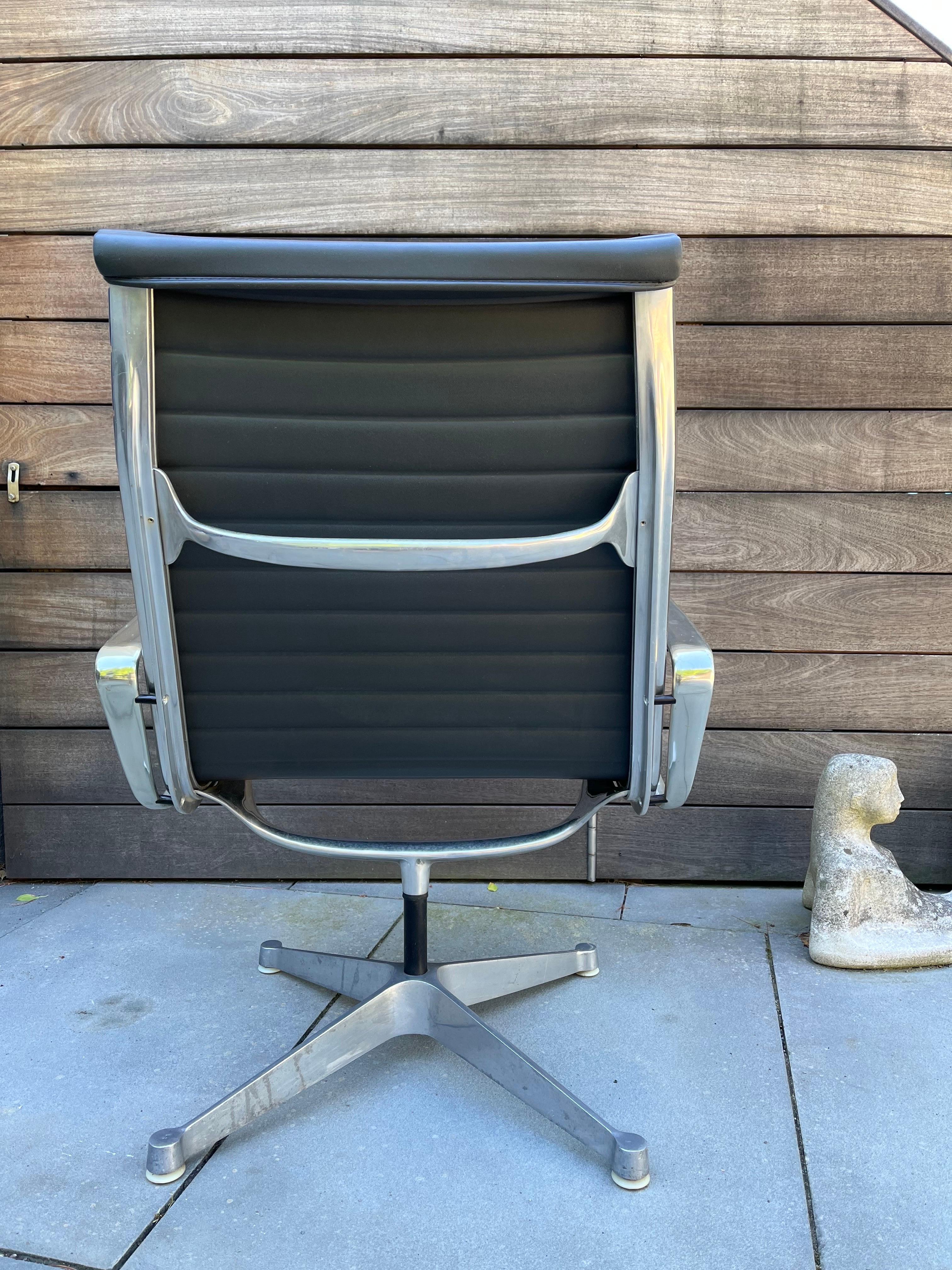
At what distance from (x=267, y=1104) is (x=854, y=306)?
1.77 m

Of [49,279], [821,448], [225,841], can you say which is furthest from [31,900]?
[821,448]

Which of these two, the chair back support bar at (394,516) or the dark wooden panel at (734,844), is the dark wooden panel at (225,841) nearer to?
the dark wooden panel at (734,844)

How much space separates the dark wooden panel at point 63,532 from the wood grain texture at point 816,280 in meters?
0.42

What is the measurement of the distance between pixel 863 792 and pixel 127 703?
1.33 metres

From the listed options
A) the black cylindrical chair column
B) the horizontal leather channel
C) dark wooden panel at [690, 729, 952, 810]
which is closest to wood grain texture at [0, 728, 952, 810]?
dark wooden panel at [690, 729, 952, 810]

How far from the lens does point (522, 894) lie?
2.09 m

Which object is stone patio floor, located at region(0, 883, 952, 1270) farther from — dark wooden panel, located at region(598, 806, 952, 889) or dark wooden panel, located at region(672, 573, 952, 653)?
dark wooden panel, located at region(672, 573, 952, 653)

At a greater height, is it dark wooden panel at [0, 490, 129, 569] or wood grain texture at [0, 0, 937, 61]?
wood grain texture at [0, 0, 937, 61]

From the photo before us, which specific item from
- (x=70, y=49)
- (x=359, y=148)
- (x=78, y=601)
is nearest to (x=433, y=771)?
(x=78, y=601)

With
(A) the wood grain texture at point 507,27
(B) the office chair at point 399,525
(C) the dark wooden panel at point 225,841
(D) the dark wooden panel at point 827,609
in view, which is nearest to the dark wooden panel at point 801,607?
(D) the dark wooden panel at point 827,609

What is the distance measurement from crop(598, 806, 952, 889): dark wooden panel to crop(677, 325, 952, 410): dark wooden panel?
87 cm

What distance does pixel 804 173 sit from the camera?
1.89m

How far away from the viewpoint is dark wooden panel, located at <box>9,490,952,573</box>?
1.98 m

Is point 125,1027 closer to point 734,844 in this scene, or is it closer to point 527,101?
point 734,844
